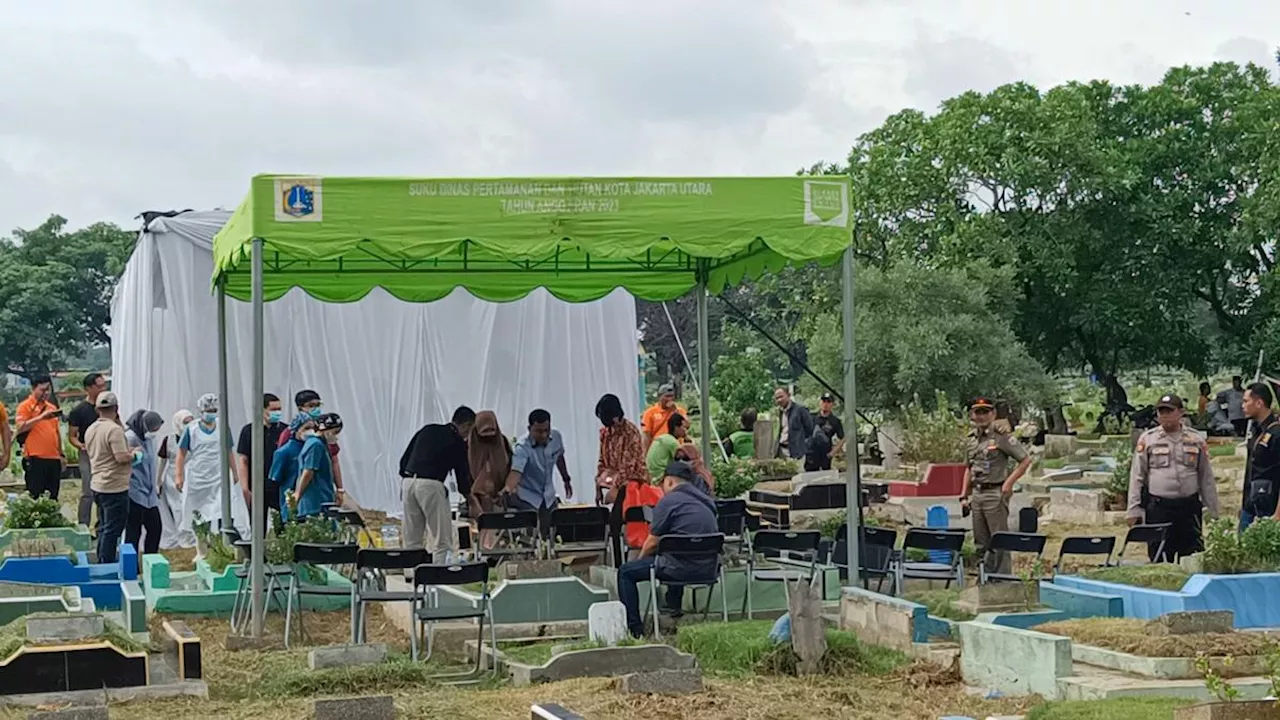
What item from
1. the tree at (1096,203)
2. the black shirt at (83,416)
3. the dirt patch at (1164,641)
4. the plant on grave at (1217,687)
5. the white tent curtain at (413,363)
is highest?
the tree at (1096,203)

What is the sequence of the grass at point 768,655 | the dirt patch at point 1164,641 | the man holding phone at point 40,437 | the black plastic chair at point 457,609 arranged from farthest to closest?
the man holding phone at point 40,437 → the black plastic chair at point 457,609 → the grass at point 768,655 → the dirt patch at point 1164,641

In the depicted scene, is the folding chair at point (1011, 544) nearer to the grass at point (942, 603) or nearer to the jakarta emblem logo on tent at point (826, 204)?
the grass at point (942, 603)

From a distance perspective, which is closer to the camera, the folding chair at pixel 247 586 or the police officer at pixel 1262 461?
the police officer at pixel 1262 461

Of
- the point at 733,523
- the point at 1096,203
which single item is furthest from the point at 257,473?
the point at 1096,203

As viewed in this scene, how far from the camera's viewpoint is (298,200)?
1020cm

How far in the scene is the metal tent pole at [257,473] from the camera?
10.3 meters

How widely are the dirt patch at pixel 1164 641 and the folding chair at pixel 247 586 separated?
206 inches

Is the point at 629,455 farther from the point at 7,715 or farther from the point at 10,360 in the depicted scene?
the point at 10,360

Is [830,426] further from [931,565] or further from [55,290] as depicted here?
[55,290]

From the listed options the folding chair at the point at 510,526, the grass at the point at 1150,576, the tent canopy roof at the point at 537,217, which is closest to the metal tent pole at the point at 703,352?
the folding chair at the point at 510,526

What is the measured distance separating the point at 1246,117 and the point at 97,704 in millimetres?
26547

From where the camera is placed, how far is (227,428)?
1346cm

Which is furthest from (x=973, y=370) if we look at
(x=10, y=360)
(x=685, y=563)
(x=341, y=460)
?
(x=10, y=360)

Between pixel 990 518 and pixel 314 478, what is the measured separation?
5145mm
